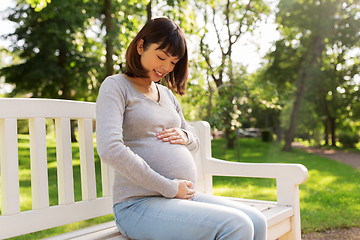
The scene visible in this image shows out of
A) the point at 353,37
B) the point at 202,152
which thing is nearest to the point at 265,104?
the point at 202,152

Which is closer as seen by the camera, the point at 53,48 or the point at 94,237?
the point at 94,237

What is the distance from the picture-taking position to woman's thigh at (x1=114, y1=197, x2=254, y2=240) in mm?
1521

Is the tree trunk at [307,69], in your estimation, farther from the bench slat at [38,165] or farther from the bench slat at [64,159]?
the bench slat at [38,165]

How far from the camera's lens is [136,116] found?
71.4 inches

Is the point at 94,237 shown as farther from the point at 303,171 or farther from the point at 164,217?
the point at 303,171

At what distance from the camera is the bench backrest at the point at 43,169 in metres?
1.88

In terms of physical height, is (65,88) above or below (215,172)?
above

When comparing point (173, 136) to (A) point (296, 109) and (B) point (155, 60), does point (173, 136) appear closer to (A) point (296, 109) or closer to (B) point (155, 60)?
(B) point (155, 60)

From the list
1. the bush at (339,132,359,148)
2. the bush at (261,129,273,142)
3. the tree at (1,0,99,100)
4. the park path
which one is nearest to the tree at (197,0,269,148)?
the park path

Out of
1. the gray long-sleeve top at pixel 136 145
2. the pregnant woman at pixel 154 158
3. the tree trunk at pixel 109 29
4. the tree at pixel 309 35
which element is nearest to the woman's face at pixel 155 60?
the pregnant woman at pixel 154 158

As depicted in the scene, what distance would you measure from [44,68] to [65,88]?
46.2 inches

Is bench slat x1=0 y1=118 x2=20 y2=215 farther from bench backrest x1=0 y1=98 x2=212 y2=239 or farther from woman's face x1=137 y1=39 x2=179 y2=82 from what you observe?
woman's face x1=137 y1=39 x2=179 y2=82

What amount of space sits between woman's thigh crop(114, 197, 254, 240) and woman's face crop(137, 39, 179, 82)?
2.12ft

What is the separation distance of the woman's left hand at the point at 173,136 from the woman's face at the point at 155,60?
11.3 inches
